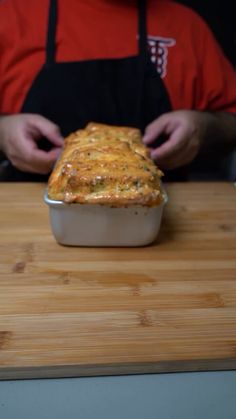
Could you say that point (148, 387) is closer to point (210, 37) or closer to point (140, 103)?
point (140, 103)

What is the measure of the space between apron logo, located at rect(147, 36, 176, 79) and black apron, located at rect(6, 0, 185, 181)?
16 millimetres

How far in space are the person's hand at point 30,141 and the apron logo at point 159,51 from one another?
355 millimetres

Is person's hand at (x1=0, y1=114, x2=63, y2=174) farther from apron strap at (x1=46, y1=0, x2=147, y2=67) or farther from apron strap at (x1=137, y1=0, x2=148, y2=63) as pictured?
apron strap at (x1=137, y1=0, x2=148, y2=63)

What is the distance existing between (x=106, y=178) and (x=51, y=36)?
59cm

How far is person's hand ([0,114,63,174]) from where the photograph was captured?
2.77 ft

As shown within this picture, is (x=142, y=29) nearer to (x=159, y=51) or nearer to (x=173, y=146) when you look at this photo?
(x=159, y=51)

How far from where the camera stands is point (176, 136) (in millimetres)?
899

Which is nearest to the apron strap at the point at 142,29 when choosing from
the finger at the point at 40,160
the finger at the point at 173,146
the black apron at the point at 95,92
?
the black apron at the point at 95,92

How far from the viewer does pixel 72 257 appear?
24.3 inches

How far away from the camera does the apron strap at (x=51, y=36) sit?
1025mm

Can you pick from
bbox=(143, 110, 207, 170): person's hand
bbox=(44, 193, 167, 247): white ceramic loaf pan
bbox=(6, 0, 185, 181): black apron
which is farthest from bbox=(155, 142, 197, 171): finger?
bbox=(44, 193, 167, 247): white ceramic loaf pan

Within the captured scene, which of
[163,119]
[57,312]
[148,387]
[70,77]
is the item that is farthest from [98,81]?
[148,387]

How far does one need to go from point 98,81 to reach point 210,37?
1.15 feet

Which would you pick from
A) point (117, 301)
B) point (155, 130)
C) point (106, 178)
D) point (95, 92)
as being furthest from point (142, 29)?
point (117, 301)
